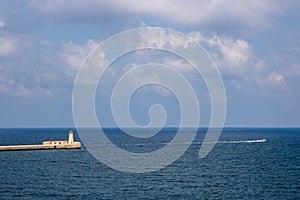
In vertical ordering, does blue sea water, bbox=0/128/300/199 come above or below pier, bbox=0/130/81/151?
below

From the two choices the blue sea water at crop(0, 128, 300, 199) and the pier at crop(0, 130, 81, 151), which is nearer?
the blue sea water at crop(0, 128, 300, 199)

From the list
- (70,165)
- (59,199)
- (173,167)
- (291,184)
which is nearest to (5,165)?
(70,165)

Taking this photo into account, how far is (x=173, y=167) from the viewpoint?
119m

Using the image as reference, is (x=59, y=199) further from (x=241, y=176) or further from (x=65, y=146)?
(x=65, y=146)

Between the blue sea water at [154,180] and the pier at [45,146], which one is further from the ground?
the pier at [45,146]

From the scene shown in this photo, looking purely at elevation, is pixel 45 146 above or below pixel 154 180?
above

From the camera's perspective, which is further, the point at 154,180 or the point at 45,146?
the point at 45,146

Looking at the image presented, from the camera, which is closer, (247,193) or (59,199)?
(59,199)

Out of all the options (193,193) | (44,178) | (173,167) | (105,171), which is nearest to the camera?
(193,193)

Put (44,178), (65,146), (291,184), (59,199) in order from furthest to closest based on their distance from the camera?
(65,146)
(44,178)
(291,184)
(59,199)

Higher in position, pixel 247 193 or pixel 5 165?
pixel 5 165

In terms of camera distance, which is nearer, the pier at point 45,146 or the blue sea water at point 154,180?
the blue sea water at point 154,180

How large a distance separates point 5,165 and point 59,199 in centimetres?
5255

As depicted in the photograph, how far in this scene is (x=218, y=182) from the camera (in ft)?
310
